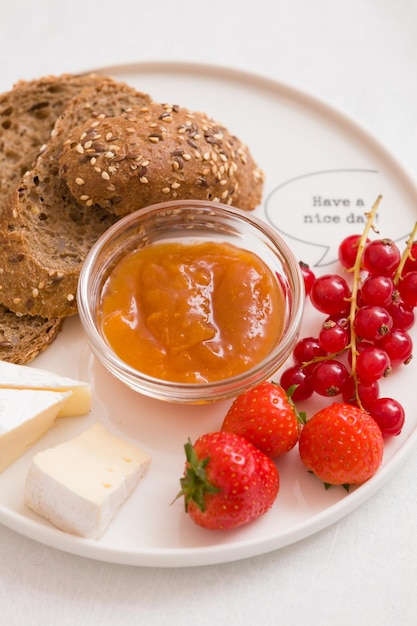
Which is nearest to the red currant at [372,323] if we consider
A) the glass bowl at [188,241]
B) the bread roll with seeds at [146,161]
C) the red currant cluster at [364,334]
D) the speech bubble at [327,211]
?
the red currant cluster at [364,334]

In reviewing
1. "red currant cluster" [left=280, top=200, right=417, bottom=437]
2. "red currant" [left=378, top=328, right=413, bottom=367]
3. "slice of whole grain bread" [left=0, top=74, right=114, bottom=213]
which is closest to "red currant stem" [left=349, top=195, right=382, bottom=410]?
"red currant cluster" [left=280, top=200, right=417, bottom=437]

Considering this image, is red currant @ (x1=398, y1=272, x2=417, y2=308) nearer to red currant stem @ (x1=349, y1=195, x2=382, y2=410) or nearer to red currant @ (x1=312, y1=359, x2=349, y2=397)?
red currant stem @ (x1=349, y1=195, x2=382, y2=410)

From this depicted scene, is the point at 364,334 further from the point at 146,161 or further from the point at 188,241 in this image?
the point at 146,161

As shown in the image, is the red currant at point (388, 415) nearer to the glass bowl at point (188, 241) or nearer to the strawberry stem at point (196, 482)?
the glass bowl at point (188, 241)

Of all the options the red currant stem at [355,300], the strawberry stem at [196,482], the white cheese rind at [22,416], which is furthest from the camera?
the red currant stem at [355,300]

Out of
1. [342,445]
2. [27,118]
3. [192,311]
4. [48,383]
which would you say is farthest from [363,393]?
[27,118]

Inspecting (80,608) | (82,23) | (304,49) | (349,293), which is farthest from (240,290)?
(82,23)
